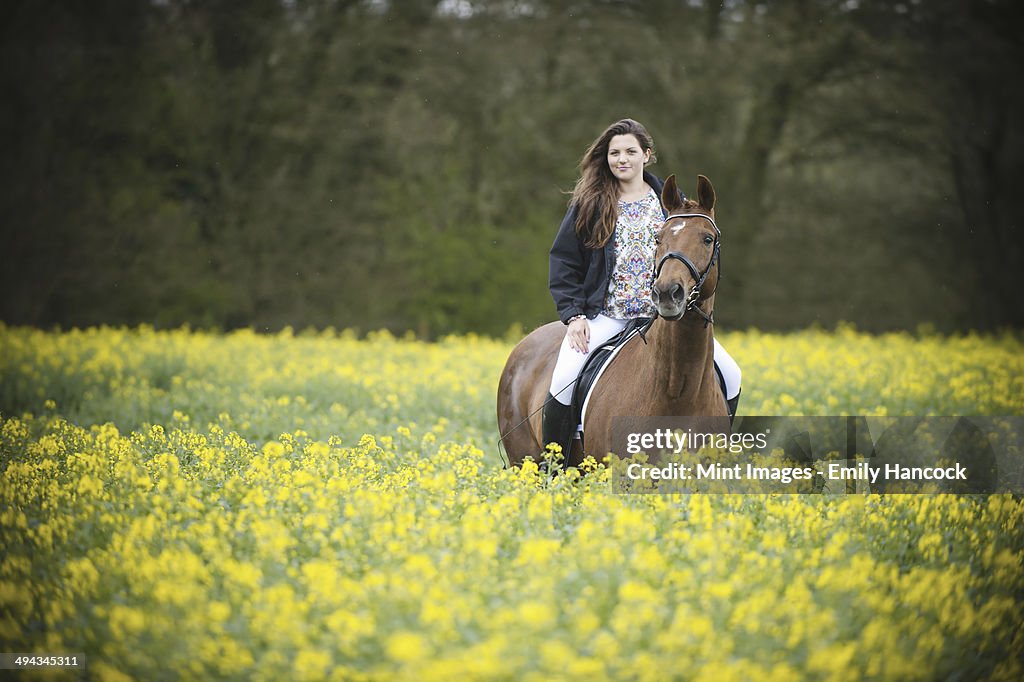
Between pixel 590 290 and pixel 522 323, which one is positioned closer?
pixel 590 290

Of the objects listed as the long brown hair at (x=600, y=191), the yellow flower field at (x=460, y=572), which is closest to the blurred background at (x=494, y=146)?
the yellow flower field at (x=460, y=572)

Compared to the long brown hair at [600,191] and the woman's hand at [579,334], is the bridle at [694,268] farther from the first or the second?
the woman's hand at [579,334]

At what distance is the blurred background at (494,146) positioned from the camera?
66.2 ft

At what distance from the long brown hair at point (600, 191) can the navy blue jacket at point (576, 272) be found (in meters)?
0.07


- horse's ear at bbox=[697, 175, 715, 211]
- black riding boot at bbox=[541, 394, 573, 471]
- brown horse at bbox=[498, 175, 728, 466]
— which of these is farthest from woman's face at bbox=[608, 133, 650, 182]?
black riding boot at bbox=[541, 394, 573, 471]

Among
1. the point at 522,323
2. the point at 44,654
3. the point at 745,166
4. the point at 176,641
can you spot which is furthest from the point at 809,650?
the point at 745,166

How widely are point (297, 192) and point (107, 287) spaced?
393cm

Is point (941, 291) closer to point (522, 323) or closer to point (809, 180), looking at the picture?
point (809, 180)

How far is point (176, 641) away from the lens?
3.91 meters

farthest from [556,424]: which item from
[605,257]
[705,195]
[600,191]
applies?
[705,195]

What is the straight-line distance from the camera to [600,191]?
650 centimetres

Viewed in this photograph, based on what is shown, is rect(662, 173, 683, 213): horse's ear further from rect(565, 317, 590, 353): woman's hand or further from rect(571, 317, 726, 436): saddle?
rect(565, 317, 590, 353): woman's hand

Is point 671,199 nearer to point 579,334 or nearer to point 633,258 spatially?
point 633,258

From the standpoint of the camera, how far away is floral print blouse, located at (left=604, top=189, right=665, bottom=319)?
635 cm
